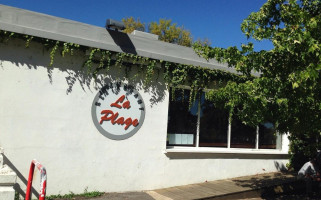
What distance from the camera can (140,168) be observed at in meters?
6.83

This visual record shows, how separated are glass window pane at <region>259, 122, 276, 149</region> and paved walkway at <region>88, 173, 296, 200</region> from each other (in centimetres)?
103

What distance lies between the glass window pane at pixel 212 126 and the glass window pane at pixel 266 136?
1.37 meters

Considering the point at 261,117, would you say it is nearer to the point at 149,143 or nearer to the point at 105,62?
the point at 149,143

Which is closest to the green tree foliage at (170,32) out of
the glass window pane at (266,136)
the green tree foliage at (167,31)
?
the green tree foliage at (167,31)

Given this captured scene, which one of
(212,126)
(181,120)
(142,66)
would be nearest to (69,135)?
(142,66)

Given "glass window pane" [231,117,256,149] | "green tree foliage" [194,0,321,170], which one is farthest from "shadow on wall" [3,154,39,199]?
"glass window pane" [231,117,256,149]

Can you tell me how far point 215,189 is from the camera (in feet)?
22.8

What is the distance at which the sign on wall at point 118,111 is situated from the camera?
6.39 m

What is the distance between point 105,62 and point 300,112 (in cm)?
397

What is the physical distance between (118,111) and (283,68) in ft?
11.4

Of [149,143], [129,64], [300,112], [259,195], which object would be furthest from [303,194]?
[129,64]

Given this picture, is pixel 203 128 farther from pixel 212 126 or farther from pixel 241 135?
pixel 241 135

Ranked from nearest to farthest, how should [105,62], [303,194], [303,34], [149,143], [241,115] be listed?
[303,34] → [241,115] → [105,62] → [149,143] → [303,194]

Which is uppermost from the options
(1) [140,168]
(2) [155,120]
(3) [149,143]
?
(2) [155,120]
